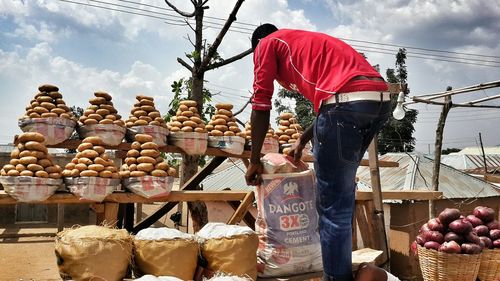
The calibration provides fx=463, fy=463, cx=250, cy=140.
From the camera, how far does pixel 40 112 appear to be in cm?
397

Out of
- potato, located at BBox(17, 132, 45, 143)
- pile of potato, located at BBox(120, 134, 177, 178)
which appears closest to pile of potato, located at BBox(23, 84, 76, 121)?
potato, located at BBox(17, 132, 45, 143)

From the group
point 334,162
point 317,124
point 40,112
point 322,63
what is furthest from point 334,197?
point 40,112

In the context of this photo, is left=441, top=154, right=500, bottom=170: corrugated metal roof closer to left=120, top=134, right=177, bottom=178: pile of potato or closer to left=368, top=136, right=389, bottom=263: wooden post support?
left=368, top=136, right=389, bottom=263: wooden post support

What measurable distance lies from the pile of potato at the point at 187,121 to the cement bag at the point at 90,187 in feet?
4.03

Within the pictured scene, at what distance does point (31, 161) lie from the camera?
3.38 m

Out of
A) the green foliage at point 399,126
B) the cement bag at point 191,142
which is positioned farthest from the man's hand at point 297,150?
the green foliage at point 399,126

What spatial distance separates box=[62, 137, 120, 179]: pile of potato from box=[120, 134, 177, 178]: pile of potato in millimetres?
138

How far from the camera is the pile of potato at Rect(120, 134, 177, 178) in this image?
358 centimetres

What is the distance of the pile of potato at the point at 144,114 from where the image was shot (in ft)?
14.3

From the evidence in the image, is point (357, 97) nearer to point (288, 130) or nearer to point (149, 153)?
point (149, 153)

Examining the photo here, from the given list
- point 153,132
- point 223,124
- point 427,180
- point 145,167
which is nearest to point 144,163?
point 145,167

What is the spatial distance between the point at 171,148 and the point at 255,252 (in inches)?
66.0

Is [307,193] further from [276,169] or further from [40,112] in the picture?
[40,112]

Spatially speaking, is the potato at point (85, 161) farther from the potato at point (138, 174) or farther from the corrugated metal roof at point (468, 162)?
the corrugated metal roof at point (468, 162)
